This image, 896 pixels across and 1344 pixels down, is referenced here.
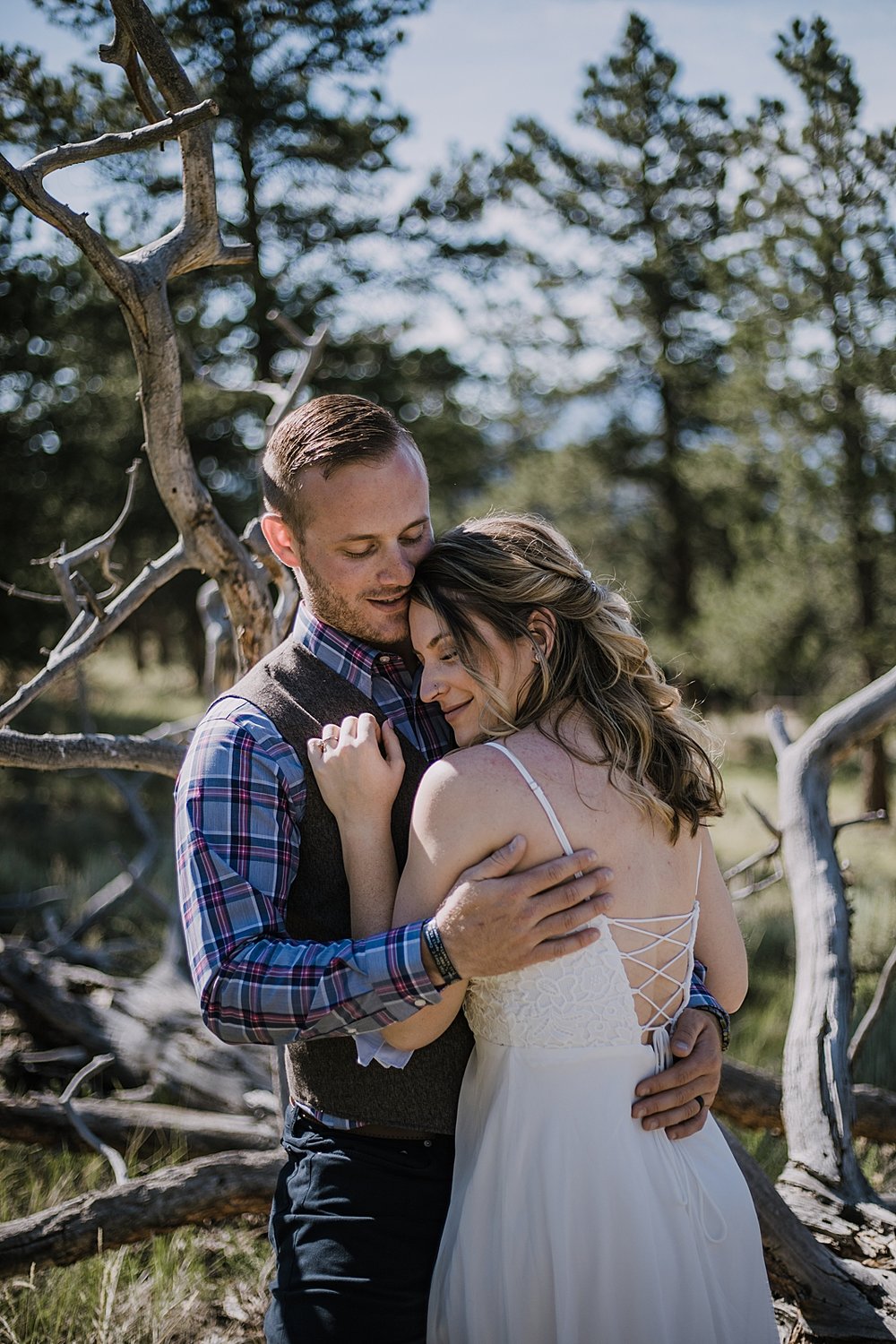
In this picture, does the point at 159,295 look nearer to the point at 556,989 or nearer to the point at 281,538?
the point at 281,538

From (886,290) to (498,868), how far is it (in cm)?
1132

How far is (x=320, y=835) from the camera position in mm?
2055

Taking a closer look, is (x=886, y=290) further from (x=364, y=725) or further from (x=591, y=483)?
(x=364, y=725)

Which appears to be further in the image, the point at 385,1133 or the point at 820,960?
the point at 820,960

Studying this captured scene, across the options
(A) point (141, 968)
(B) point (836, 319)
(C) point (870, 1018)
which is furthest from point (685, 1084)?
(B) point (836, 319)

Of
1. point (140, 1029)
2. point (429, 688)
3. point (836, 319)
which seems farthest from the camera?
point (836, 319)

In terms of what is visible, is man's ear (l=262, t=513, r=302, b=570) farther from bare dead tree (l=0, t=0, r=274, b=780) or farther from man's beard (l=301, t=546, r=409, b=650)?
bare dead tree (l=0, t=0, r=274, b=780)

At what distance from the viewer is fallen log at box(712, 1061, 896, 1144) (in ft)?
→ 12.5

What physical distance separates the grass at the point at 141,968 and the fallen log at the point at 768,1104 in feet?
0.56

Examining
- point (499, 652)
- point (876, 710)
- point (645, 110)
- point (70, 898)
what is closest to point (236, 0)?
point (645, 110)

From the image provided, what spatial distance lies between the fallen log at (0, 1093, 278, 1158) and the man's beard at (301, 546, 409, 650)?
2281 mm

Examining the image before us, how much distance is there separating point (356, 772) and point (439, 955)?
383 mm

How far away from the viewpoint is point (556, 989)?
193 cm

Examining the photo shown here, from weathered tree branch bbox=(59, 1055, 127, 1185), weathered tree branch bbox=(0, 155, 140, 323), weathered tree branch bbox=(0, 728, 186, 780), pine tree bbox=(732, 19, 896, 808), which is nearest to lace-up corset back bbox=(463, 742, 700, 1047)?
weathered tree branch bbox=(0, 728, 186, 780)
